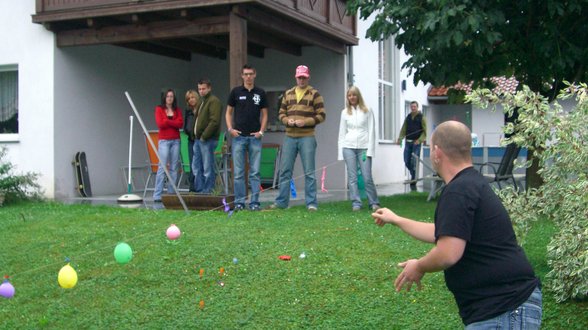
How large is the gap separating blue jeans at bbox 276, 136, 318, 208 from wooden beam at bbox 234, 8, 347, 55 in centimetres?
248

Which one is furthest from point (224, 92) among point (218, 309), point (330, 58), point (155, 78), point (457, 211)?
point (457, 211)

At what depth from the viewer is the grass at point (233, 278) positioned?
5.12 metres

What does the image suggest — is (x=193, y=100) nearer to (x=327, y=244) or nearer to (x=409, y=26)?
(x=409, y=26)

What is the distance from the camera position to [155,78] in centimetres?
1551

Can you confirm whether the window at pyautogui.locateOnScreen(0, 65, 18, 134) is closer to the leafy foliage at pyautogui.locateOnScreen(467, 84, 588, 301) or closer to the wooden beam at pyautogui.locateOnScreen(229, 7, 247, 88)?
the wooden beam at pyautogui.locateOnScreen(229, 7, 247, 88)

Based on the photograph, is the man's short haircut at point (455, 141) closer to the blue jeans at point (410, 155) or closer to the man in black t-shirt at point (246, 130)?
the man in black t-shirt at point (246, 130)

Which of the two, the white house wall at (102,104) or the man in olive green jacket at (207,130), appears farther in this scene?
the white house wall at (102,104)

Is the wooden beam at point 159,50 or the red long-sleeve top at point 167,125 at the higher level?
the wooden beam at point 159,50

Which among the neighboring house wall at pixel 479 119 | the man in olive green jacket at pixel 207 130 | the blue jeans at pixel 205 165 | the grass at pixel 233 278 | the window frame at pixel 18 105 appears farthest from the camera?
the neighboring house wall at pixel 479 119

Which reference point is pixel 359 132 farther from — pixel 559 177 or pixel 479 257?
pixel 479 257

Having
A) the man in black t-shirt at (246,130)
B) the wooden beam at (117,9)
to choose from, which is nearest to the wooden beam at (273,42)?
the wooden beam at (117,9)

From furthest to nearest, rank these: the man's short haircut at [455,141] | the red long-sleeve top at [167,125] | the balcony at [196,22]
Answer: the balcony at [196,22] → the red long-sleeve top at [167,125] → the man's short haircut at [455,141]

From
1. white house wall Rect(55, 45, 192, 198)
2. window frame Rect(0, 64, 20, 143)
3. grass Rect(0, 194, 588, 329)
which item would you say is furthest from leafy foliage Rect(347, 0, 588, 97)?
window frame Rect(0, 64, 20, 143)

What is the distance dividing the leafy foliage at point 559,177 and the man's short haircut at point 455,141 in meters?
1.69
